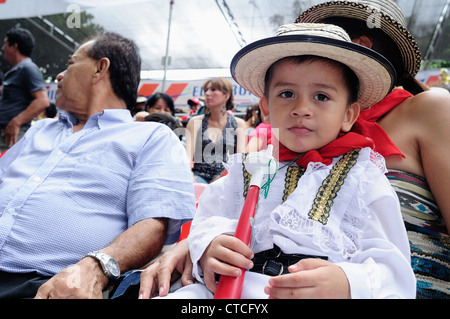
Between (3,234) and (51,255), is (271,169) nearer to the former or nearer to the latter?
(51,255)

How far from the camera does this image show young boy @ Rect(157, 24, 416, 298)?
799 mm

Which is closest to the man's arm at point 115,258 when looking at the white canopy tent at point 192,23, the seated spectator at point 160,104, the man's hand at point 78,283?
the man's hand at point 78,283

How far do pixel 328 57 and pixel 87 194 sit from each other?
1.02m

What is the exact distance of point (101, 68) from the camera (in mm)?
1806

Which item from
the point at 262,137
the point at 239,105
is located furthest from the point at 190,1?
the point at 262,137

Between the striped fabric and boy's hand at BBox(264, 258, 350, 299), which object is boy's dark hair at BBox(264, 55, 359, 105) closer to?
the striped fabric

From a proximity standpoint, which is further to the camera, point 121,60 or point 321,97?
point 121,60

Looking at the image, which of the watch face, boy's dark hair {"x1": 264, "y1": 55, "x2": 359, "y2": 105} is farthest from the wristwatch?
boy's dark hair {"x1": 264, "y1": 55, "x2": 359, "y2": 105}

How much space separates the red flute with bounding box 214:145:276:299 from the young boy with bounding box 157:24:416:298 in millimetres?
22

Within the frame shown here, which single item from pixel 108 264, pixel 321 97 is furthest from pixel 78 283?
pixel 321 97

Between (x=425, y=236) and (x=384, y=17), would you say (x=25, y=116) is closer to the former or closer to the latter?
(x=384, y=17)

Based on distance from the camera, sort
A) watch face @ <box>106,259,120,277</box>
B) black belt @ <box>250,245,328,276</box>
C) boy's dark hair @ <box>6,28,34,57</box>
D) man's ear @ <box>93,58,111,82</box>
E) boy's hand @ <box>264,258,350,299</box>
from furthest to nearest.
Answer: boy's dark hair @ <box>6,28,34,57</box>, man's ear @ <box>93,58,111,82</box>, watch face @ <box>106,259,120,277</box>, black belt @ <box>250,245,328,276</box>, boy's hand @ <box>264,258,350,299</box>

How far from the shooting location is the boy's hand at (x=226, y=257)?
791 millimetres
